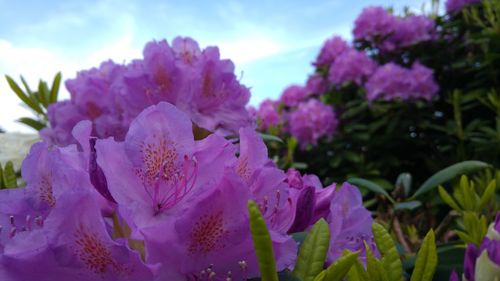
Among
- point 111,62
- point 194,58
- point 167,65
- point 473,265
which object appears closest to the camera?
point 473,265

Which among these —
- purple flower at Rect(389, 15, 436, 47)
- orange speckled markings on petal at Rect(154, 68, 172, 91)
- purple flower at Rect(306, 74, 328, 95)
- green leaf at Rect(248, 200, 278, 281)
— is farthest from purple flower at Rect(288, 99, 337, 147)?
green leaf at Rect(248, 200, 278, 281)

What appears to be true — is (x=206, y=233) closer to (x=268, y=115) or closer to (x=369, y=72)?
(x=369, y=72)

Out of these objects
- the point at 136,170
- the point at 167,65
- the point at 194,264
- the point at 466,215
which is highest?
the point at 167,65

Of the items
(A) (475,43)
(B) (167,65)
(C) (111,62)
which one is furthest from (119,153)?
(A) (475,43)

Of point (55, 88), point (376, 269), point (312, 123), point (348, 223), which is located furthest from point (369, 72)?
point (376, 269)

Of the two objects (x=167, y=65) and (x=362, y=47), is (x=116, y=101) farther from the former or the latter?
(x=362, y=47)

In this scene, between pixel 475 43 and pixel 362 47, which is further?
pixel 362 47

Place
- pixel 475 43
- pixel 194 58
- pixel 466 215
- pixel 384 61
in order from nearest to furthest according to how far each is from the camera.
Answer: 1. pixel 466 215
2. pixel 194 58
3. pixel 475 43
4. pixel 384 61
